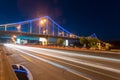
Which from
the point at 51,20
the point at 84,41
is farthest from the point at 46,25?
the point at 84,41

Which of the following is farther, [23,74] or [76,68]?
[76,68]

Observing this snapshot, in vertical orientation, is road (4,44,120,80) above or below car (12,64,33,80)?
above

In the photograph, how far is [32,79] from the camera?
40.0ft

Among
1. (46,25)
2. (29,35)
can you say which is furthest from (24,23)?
(29,35)

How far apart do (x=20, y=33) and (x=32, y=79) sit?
96.6 metres

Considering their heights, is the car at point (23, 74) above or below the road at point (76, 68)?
→ below

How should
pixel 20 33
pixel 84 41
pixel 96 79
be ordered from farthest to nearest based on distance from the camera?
pixel 20 33, pixel 84 41, pixel 96 79

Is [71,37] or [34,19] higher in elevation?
[34,19]

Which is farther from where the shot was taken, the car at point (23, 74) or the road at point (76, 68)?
the road at point (76, 68)

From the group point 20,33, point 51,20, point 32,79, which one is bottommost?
point 32,79

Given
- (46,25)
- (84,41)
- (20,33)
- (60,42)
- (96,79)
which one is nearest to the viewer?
(96,79)

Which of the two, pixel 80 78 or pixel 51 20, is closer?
pixel 80 78

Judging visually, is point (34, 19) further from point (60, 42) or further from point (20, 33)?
point (60, 42)

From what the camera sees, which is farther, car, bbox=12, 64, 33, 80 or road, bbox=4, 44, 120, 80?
road, bbox=4, 44, 120, 80
